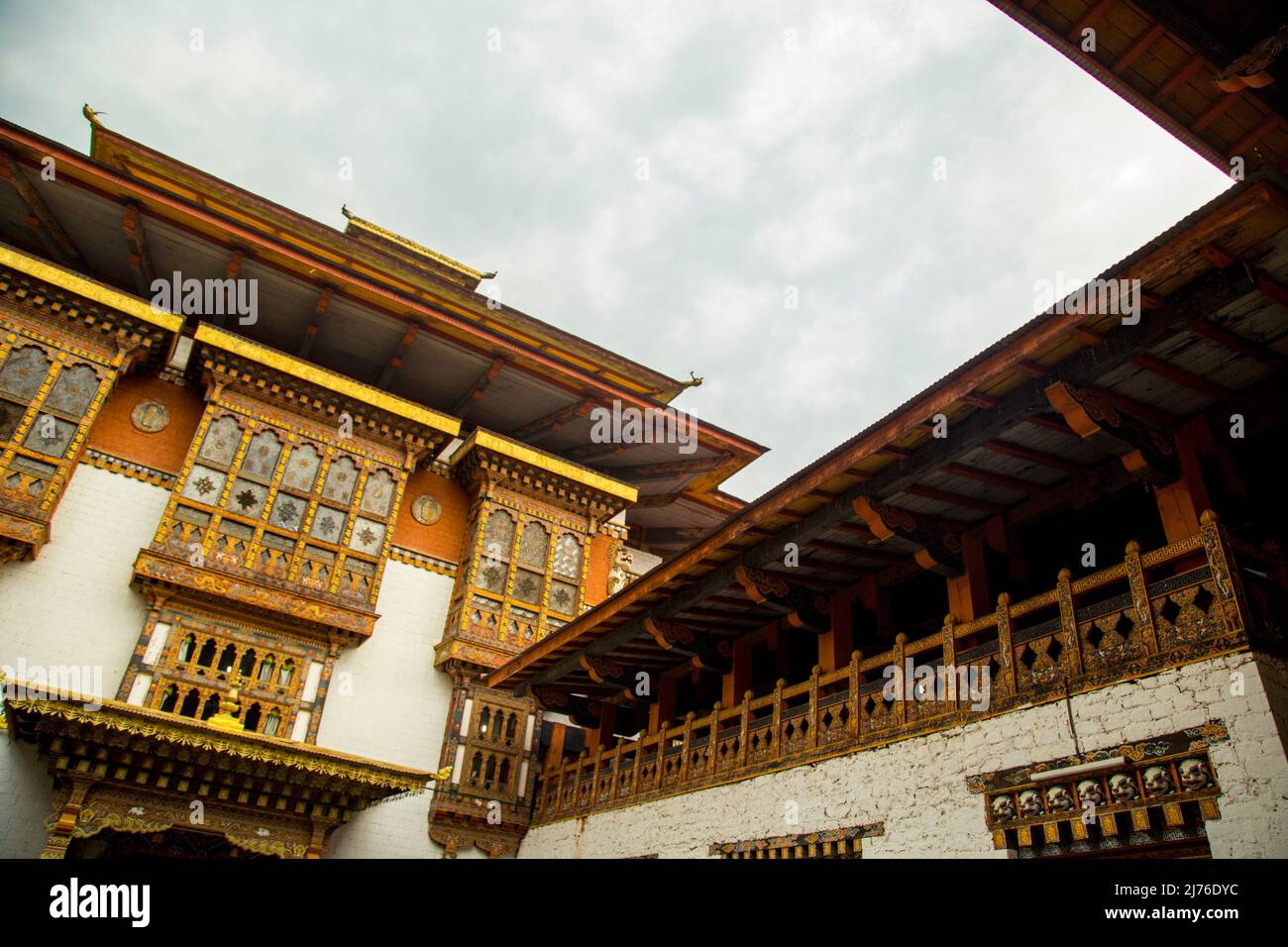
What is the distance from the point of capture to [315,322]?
16062 mm

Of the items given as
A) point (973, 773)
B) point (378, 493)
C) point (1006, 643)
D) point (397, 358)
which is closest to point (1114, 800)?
point (973, 773)

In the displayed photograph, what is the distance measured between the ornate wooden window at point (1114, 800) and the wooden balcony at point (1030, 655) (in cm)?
53

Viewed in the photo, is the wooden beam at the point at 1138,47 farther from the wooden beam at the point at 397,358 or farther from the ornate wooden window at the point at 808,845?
the wooden beam at the point at 397,358

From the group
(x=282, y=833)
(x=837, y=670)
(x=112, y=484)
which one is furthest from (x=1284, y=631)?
(x=112, y=484)

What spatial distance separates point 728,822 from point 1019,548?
14.4 ft

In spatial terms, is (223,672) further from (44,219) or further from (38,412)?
(44,219)

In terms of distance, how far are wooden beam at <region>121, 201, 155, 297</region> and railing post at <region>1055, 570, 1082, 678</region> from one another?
14.2 m

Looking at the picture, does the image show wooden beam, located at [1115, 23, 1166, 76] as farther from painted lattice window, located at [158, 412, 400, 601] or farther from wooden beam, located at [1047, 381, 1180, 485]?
painted lattice window, located at [158, 412, 400, 601]

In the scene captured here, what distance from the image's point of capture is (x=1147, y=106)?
789 cm

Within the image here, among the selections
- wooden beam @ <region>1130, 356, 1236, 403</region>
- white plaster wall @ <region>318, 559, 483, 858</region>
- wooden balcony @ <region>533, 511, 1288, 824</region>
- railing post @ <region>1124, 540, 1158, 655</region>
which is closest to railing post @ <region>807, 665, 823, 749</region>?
wooden balcony @ <region>533, 511, 1288, 824</region>

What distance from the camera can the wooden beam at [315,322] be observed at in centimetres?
1541

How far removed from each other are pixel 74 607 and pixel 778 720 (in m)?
10.3

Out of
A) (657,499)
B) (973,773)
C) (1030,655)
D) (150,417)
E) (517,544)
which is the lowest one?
(973,773)

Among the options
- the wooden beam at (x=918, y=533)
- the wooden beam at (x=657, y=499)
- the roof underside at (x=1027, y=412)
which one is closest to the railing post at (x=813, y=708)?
the roof underside at (x=1027, y=412)
